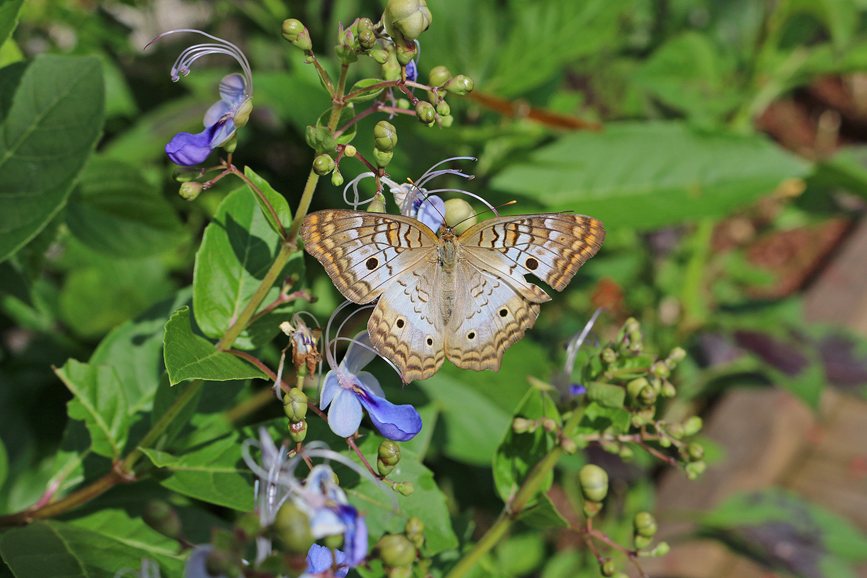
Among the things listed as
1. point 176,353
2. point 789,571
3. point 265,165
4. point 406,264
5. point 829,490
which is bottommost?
point 829,490

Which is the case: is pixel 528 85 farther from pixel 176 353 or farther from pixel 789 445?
pixel 789 445

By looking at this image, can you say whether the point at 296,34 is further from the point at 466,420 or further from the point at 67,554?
the point at 466,420

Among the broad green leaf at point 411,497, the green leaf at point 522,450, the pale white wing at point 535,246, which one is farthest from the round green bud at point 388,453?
the pale white wing at point 535,246

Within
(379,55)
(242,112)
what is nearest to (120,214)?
(242,112)

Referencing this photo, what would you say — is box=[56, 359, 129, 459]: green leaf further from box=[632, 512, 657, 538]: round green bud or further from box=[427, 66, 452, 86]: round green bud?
box=[632, 512, 657, 538]: round green bud

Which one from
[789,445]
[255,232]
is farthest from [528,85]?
[789,445]
